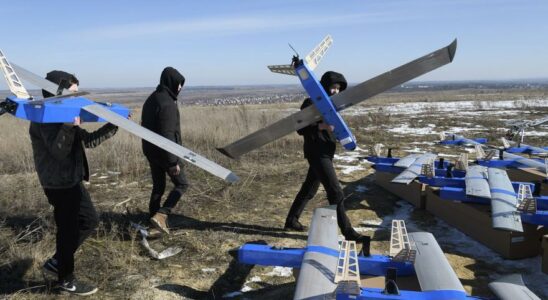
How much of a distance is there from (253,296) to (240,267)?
0.58 metres

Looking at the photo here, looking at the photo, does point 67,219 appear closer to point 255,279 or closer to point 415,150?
point 255,279

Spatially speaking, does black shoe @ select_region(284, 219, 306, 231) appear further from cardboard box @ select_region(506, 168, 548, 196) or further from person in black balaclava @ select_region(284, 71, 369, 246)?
cardboard box @ select_region(506, 168, 548, 196)

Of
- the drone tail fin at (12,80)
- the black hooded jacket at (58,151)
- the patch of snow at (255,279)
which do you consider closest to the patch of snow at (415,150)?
the patch of snow at (255,279)

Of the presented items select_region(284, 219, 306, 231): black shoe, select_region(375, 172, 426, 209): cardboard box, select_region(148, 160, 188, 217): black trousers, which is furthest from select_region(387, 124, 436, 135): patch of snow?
select_region(148, 160, 188, 217): black trousers

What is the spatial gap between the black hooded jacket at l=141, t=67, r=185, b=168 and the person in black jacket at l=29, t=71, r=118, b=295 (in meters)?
1.07

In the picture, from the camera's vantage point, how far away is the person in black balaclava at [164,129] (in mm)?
4621

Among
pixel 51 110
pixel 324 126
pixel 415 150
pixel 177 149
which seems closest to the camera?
pixel 177 149

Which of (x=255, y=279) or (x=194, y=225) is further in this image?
(x=194, y=225)

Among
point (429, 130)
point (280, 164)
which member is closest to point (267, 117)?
point (280, 164)

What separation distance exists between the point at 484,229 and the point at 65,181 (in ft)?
14.6

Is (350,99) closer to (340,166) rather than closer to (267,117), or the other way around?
(340,166)

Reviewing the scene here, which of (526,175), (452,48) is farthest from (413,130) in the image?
(452,48)

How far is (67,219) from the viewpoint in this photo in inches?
131

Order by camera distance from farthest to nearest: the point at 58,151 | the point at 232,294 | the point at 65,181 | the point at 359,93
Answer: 1. the point at 359,93
2. the point at 232,294
3. the point at 65,181
4. the point at 58,151
